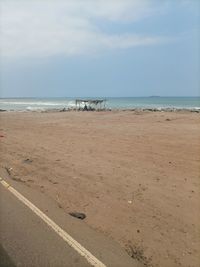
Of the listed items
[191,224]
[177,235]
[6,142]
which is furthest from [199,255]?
[6,142]

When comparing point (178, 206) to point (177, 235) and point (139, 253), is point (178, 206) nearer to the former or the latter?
point (177, 235)

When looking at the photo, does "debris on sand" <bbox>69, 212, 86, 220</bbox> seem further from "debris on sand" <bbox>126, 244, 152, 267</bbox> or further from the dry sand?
"debris on sand" <bbox>126, 244, 152, 267</bbox>

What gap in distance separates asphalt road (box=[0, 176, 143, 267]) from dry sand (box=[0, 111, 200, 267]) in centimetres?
24

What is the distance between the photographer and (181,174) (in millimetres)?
10781

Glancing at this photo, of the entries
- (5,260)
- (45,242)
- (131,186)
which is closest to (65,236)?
(45,242)

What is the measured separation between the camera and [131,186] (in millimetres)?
9523

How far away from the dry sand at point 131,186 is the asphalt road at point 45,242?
240 millimetres

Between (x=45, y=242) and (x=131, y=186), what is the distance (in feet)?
12.1

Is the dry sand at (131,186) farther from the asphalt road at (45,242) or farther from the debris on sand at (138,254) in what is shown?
the asphalt road at (45,242)

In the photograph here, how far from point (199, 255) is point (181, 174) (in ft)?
16.5

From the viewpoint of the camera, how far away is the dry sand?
6316 mm

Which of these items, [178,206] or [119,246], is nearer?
[119,246]

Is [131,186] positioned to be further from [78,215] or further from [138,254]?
[138,254]

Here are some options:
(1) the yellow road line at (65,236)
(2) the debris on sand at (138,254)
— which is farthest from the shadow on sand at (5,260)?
(2) the debris on sand at (138,254)
